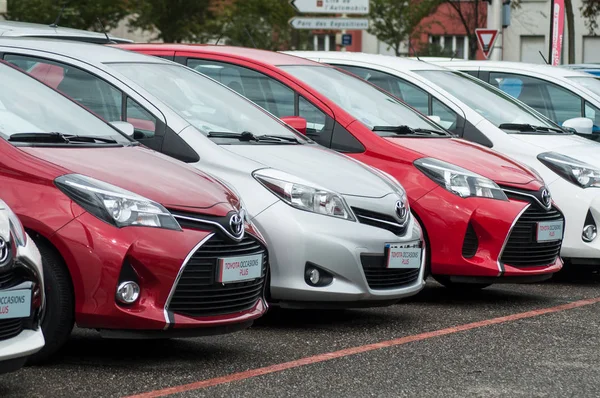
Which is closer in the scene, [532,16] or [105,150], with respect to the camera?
[105,150]

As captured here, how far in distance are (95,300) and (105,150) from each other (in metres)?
0.96

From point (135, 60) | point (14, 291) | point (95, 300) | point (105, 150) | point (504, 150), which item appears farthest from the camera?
point (504, 150)

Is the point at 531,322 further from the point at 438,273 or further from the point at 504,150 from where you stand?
the point at 504,150

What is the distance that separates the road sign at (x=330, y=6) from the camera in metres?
25.0

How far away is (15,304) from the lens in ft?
16.5

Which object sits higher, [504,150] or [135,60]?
[135,60]

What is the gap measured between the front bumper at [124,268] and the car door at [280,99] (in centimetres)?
290

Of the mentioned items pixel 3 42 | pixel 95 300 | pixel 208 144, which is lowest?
pixel 95 300

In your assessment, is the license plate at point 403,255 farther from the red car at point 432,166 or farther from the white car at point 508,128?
the white car at point 508,128

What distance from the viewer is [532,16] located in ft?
166

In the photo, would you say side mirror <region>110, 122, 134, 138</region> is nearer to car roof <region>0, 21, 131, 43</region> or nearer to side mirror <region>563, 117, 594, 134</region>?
car roof <region>0, 21, 131, 43</region>

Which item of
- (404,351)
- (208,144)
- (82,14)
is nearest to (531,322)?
(404,351)

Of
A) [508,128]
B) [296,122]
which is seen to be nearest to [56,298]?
[296,122]

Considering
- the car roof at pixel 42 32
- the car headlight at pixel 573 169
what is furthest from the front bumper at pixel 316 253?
the car roof at pixel 42 32
